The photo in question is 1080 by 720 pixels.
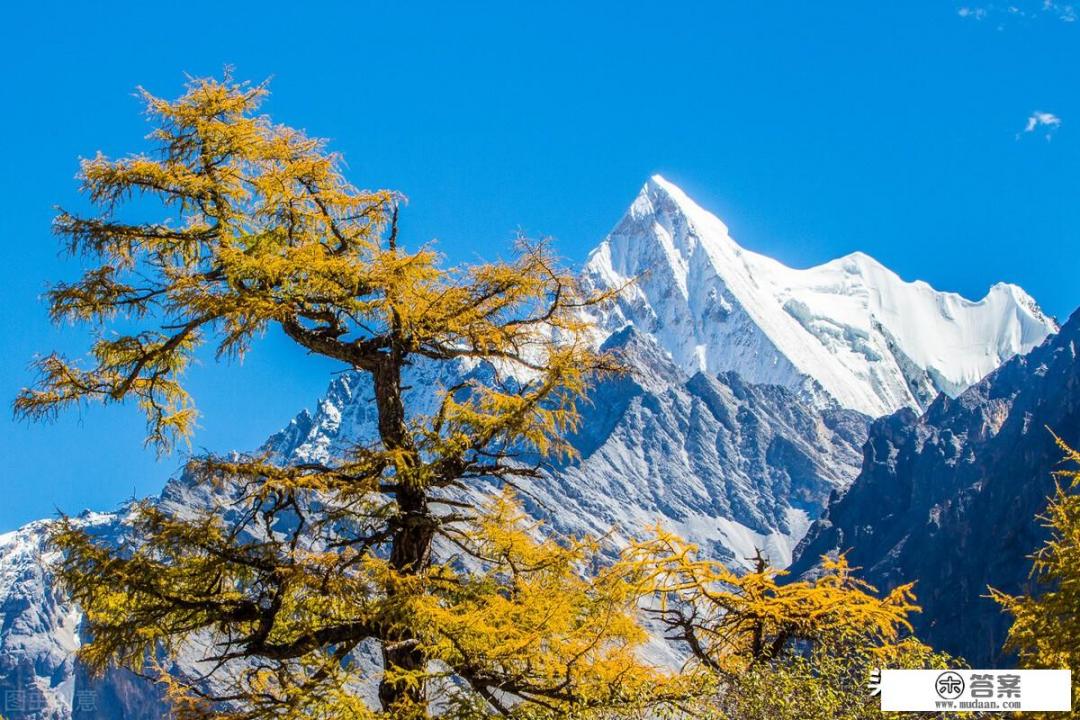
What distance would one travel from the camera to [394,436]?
16031mm

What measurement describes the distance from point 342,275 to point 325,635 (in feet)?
15.5

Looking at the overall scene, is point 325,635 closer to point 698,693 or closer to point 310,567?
point 310,567

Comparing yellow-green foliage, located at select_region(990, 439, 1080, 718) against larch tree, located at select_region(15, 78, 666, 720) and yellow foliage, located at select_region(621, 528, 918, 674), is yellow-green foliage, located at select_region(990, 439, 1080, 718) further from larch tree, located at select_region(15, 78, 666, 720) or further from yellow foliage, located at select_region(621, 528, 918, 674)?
larch tree, located at select_region(15, 78, 666, 720)

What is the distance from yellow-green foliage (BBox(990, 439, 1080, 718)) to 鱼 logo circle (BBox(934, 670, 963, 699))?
1.17m

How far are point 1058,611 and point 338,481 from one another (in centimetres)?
931

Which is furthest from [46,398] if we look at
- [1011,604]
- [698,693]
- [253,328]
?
[1011,604]

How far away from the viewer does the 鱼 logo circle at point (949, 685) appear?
14.8 meters

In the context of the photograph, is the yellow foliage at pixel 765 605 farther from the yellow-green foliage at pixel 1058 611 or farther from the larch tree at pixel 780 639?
the yellow-green foliage at pixel 1058 611

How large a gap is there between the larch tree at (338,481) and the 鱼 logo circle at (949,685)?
3.44 m

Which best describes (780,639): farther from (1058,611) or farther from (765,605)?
(1058,611)

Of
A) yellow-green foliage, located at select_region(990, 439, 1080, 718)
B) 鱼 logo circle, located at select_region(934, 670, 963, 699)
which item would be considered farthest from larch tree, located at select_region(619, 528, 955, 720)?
yellow-green foliage, located at select_region(990, 439, 1080, 718)

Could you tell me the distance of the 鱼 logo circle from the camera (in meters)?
14.8

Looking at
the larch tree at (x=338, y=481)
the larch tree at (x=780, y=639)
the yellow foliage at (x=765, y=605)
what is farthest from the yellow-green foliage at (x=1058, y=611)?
the larch tree at (x=338, y=481)

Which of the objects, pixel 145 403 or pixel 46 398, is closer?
pixel 46 398
